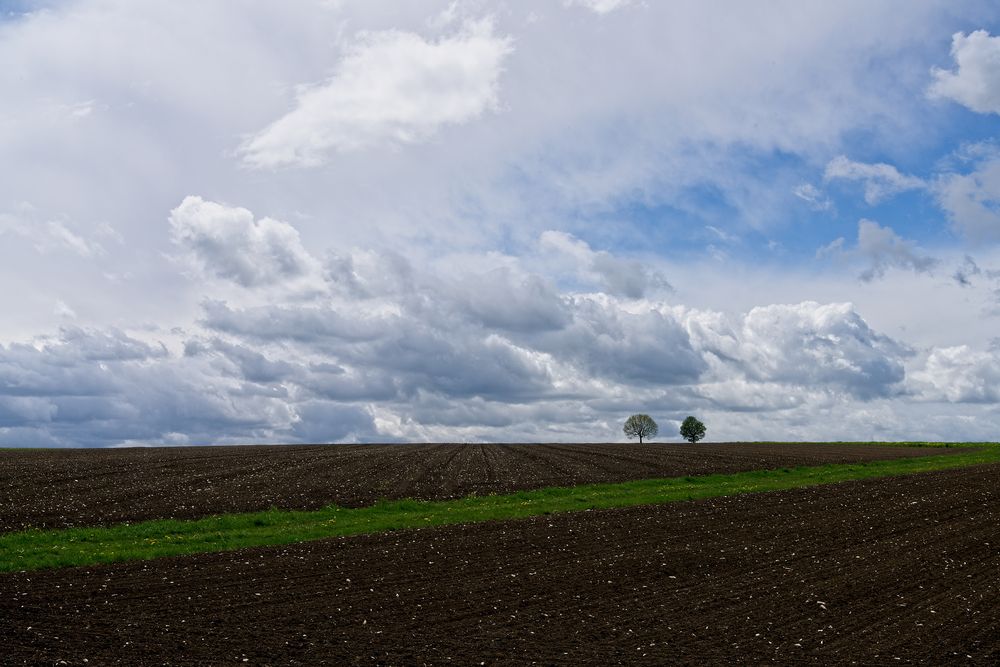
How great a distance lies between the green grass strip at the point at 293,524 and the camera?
89.2ft

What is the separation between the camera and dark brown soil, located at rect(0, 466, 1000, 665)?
53.9 feet

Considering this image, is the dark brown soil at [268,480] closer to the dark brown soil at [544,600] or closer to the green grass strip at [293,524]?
the green grass strip at [293,524]

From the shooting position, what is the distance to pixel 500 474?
188 feet

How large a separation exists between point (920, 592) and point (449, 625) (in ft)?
42.1

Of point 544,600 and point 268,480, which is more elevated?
point 268,480

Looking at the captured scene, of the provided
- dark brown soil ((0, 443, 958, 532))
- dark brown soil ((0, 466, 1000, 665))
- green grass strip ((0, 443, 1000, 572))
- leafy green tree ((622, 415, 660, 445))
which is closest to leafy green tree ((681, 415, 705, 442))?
leafy green tree ((622, 415, 660, 445))

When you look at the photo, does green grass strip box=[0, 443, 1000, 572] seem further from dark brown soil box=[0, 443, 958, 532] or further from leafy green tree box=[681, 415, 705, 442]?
leafy green tree box=[681, 415, 705, 442]

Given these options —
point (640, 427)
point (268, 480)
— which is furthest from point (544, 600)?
point (640, 427)

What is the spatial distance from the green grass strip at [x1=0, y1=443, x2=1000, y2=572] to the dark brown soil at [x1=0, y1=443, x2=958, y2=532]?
7.36 ft

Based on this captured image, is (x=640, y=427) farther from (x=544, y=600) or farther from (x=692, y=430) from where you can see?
(x=544, y=600)

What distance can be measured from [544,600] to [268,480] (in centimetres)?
3497

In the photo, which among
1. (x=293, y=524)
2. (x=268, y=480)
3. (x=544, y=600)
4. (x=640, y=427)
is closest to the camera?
(x=544, y=600)

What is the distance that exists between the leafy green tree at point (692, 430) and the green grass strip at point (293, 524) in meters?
116

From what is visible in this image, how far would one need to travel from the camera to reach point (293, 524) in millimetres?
34438
